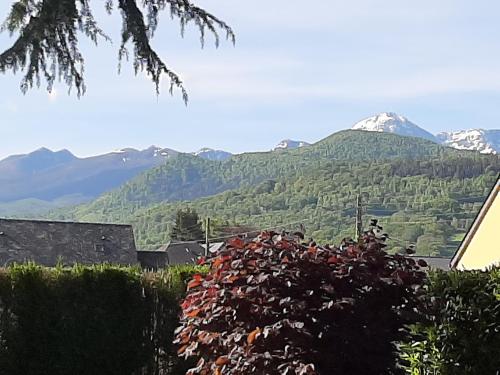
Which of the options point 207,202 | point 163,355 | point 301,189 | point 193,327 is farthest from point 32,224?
point 207,202

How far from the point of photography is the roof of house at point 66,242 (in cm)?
2986

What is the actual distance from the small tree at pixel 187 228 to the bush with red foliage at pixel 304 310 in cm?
5108

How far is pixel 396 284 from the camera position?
6441 millimetres

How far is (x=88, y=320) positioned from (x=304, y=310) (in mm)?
5197

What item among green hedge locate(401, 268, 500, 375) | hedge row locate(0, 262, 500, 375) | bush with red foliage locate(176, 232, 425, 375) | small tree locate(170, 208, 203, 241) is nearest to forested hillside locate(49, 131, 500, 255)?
small tree locate(170, 208, 203, 241)

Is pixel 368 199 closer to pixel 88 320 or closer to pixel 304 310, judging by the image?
pixel 88 320

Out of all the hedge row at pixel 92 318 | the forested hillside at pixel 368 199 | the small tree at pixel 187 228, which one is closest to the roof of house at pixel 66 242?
the forested hillside at pixel 368 199

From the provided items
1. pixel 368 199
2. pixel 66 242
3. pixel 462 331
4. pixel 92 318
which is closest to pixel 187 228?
pixel 368 199

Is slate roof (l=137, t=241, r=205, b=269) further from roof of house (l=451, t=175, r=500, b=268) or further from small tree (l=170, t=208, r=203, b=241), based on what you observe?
roof of house (l=451, t=175, r=500, b=268)

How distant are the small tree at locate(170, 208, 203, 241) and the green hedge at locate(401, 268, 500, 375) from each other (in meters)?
51.8

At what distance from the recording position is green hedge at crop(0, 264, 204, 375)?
10148 millimetres

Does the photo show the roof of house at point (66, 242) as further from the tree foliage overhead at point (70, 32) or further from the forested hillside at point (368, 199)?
the tree foliage overhead at point (70, 32)

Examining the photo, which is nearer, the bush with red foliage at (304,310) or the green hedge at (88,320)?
the bush with red foliage at (304,310)

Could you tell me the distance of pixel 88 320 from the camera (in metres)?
10.6
